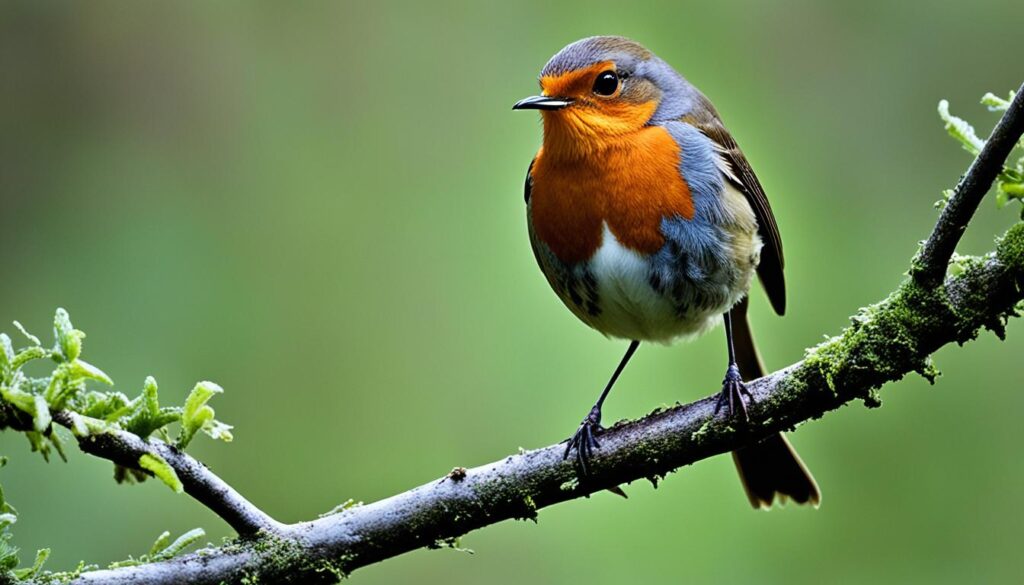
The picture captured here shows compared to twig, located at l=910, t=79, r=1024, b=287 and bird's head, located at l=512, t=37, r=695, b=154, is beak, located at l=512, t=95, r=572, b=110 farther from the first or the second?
twig, located at l=910, t=79, r=1024, b=287

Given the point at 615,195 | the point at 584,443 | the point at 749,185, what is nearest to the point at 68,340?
the point at 584,443

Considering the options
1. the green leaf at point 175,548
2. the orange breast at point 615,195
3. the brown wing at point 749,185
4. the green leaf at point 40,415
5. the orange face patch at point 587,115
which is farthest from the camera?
the brown wing at point 749,185

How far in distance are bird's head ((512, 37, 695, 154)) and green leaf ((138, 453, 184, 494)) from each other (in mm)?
1858

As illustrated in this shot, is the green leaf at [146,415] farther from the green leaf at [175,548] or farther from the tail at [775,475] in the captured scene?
the tail at [775,475]

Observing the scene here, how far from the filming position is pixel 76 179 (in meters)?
5.83

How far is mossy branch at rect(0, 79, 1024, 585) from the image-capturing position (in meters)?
2.33

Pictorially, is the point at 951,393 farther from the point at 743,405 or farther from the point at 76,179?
the point at 76,179

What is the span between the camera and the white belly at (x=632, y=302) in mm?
3584

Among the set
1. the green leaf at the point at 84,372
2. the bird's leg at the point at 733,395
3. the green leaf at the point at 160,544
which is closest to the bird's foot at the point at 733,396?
the bird's leg at the point at 733,395

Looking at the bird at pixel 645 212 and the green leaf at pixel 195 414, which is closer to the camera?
the green leaf at pixel 195 414

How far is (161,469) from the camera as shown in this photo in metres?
2.24

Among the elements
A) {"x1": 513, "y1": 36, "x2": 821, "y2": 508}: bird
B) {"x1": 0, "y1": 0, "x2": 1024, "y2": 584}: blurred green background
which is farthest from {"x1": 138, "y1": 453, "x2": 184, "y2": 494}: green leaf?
{"x1": 0, "y1": 0, "x2": 1024, "y2": 584}: blurred green background

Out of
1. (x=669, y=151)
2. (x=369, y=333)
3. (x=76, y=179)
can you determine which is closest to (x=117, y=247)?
(x=76, y=179)

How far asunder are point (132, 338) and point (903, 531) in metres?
3.47
